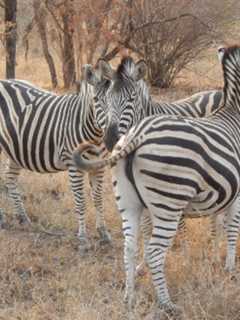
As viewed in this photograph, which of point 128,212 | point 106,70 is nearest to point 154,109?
point 106,70

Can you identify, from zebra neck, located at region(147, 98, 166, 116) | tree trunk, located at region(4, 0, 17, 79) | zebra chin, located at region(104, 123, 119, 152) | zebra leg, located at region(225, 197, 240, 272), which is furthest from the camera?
tree trunk, located at region(4, 0, 17, 79)

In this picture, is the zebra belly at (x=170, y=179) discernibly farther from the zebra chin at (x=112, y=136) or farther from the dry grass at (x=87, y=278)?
the zebra chin at (x=112, y=136)

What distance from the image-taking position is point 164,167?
3.78m

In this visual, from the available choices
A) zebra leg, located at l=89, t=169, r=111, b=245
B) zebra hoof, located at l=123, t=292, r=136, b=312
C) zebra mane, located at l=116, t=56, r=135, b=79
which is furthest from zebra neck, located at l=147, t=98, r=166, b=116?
zebra hoof, located at l=123, t=292, r=136, b=312

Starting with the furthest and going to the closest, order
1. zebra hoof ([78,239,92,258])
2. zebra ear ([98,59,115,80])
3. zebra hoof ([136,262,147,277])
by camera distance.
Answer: zebra hoof ([78,239,92,258])
zebra ear ([98,59,115,80])
zebra hoof ([136,262,147,277])

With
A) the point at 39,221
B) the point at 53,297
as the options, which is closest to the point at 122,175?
the point at 53,297

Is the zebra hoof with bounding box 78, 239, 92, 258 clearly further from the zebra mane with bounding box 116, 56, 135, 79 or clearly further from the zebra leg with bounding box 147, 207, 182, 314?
the zebra mane with bounding box 116, 56, 135, 79

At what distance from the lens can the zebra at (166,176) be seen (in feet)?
12.5

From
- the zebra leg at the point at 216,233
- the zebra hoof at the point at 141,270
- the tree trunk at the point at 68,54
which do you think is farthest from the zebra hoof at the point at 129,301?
the tree trunk at the point at 68,54

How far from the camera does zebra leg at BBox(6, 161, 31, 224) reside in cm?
629

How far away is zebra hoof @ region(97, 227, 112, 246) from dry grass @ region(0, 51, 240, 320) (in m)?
0.08

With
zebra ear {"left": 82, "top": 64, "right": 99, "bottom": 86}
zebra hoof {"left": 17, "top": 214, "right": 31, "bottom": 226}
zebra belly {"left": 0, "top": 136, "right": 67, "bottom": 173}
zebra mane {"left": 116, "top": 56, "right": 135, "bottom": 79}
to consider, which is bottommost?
zebra hoof {"left": 17, "top": 214, "right": 31, "bottom": 226}

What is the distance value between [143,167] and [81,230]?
→ 214cm

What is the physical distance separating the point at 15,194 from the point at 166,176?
2964 millimetres
